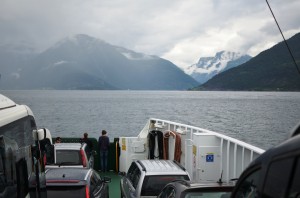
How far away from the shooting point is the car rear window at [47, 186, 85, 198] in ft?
21.9

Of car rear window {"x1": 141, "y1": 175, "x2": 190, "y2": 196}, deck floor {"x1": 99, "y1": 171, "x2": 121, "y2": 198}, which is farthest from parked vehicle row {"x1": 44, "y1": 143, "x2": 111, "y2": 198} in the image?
deck floor {"x1": 99, "y1": 171, "x2": 121, "y2": 198}

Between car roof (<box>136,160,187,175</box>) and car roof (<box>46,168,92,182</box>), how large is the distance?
1.08 meters

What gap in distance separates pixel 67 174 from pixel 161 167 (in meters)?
1.72

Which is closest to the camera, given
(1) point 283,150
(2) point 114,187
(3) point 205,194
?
(1) point 283,150

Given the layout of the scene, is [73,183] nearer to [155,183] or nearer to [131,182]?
[155,183]

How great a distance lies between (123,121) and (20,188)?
70.0m

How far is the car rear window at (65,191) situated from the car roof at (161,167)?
126cm

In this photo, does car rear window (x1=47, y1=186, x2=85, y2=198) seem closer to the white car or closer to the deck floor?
the white car

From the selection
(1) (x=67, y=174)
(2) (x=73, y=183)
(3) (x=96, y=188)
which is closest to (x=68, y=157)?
(3) (x=96, y=188)

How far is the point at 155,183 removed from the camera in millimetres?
7246

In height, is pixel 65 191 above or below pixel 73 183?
below

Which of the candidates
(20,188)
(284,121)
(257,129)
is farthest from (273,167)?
(284,121)

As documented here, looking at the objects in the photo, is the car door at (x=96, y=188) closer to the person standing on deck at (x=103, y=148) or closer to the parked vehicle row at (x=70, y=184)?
the parked vehicle row at (x=70, y=184)

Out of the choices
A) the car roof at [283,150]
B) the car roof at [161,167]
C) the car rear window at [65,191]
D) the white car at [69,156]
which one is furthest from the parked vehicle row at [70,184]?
the car roof at [283,150]
